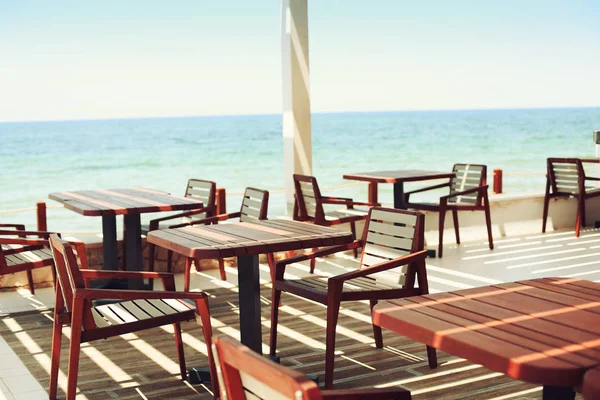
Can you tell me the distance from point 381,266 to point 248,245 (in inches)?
26.2

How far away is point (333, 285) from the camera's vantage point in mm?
3998

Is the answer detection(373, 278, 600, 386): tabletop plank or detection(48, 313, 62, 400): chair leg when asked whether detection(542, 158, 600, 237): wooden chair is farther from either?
detection(48, 313, 62, 400): chair leg

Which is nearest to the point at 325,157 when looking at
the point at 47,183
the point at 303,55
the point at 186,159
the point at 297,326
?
the point at 186,159

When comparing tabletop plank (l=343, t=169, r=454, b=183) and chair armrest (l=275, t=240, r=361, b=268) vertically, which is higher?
tabletop plank (l=343, t=169, r=454, b=183)

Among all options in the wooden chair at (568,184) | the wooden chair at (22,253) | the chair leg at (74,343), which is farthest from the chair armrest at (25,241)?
the wooden chair at (568,184)

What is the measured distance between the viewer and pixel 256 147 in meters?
37.0

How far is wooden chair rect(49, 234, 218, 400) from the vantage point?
11.8 ft

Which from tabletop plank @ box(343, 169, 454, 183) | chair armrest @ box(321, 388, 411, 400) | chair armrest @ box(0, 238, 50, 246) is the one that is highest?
tabletop plank @ box(343, 169, 454, 183)

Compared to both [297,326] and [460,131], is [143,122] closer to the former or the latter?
[460,131]

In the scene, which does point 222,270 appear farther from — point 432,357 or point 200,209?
point 432,357

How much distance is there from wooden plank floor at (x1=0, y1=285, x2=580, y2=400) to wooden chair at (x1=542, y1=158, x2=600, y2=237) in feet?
12.2

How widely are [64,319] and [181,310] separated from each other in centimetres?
54

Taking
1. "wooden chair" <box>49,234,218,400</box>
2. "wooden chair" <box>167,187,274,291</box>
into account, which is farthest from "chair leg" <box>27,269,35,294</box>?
"wooden chair" <box>49,234,218,400</box>

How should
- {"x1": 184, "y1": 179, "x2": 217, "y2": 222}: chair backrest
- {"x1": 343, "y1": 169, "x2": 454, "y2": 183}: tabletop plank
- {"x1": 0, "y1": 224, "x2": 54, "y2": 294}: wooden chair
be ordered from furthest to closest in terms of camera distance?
{"x1": 343, "y1": 169, "x2": 454, "y2": 183}: tabletop plank
{"x1": 184, "y1": 179, "x2": 217, "y2": 222}: chair backrest
{"x1": 0, "y1": 224, "x2": 54, "y2": 294}: wooden chair
